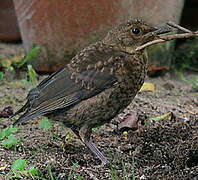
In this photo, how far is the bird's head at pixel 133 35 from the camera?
390 centimetres

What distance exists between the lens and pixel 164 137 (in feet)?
12.9

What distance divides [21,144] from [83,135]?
46cm

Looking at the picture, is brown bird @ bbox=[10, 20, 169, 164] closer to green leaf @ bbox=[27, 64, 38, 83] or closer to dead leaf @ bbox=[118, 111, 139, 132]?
dead leaf @ bbox=[118, 111, 139, 132]

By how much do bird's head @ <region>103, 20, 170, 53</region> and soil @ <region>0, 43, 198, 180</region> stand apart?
68 centimetres

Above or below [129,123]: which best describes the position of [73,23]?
above

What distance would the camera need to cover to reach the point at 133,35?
3.92m

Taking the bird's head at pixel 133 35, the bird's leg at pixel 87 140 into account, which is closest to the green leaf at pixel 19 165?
the bird's leg at pixel 87 140

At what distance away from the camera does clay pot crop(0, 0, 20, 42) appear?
7.12 meters

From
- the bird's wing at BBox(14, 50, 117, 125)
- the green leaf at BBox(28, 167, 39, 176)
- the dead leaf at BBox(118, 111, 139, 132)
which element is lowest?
the dead leaf at BBox(118, 111, 139, 132)

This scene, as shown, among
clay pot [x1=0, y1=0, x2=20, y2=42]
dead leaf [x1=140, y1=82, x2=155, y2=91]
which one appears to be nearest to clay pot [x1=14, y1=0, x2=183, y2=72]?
dead leaf [x1=140, y1=82, x2=155, y2=91]

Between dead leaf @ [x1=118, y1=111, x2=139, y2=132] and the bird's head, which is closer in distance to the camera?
the bird's head

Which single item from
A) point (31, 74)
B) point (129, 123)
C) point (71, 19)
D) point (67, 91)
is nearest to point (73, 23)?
point (71, 19)

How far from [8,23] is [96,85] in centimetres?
372

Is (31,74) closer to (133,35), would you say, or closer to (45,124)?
(45,124)
